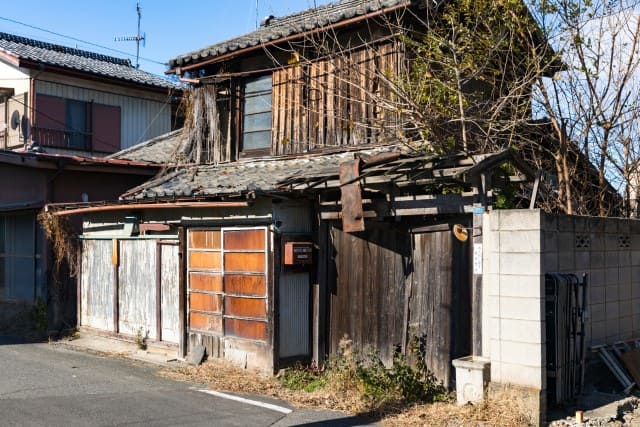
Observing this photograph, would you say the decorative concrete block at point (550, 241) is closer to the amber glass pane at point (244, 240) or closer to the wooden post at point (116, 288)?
the amber glass pane at point (244, 240)

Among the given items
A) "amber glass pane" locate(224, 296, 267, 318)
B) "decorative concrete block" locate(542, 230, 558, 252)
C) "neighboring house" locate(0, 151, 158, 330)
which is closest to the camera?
"decorative concrete block" locate(542, 230, 558, 252)

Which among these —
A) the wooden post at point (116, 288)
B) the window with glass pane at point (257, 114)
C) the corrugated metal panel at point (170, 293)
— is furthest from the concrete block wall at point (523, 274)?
the wooden post at point (116, 288)

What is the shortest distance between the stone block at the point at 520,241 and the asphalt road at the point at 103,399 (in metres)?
3.46

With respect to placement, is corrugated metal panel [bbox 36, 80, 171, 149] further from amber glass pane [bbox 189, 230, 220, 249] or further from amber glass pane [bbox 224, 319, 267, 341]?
amber glass pane [bbox 224, 319, 267, 341]

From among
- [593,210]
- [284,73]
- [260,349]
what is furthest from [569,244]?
[284,73]

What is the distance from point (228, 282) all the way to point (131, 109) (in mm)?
15150

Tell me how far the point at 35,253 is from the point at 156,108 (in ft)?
33.5

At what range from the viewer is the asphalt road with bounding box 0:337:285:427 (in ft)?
26.5

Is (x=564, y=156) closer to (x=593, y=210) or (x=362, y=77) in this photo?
(x=593, y=210)

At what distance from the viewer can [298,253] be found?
1047 cm

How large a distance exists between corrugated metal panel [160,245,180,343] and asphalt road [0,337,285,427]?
95cm

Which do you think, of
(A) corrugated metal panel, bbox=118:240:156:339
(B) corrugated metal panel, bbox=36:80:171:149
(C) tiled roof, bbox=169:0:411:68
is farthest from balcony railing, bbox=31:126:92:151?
(A) corrugated metal panel, bbox=118:240:156:339

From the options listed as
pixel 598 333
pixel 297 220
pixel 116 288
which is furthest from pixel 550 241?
pixel 116 288

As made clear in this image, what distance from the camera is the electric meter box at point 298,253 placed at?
1037cm
